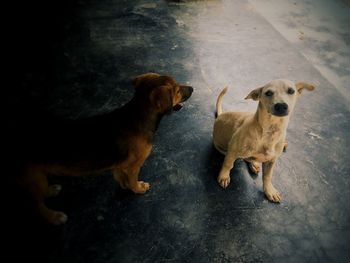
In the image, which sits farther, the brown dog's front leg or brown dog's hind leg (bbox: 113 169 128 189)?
the brown dog's front leg

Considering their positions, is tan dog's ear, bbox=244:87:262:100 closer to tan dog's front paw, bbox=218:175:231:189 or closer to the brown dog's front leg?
the brown dog's front leg

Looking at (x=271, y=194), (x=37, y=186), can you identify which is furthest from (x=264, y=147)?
(x=37, y=186)

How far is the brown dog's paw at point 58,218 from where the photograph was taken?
122 inches

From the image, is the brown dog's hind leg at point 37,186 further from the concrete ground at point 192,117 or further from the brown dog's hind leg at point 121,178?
the brown dog's hind leg at point 121,178

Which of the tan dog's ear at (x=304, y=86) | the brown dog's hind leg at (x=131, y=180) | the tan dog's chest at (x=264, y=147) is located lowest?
the brown dog's hind leg at (x=131, y=180)

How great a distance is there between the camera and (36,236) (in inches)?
119

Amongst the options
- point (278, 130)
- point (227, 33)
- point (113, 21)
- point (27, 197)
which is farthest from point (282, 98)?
point (113, 21)

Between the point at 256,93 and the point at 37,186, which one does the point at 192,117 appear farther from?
the point at 37,186

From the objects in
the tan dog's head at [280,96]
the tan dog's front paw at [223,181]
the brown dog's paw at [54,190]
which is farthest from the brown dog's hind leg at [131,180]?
the tan dog's head at [280,96]

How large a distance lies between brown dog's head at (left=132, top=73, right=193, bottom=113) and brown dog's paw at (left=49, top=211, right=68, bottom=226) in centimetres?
151

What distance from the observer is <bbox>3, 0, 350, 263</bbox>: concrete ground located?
3.15 metres

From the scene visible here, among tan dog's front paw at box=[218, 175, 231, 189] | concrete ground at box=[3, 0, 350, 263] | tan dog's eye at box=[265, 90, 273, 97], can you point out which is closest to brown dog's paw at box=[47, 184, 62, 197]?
concrete ground at box=[3, 0, 350, 263]

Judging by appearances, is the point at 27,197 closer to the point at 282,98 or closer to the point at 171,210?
the point at 171,210

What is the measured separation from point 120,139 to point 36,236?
1.33 m
